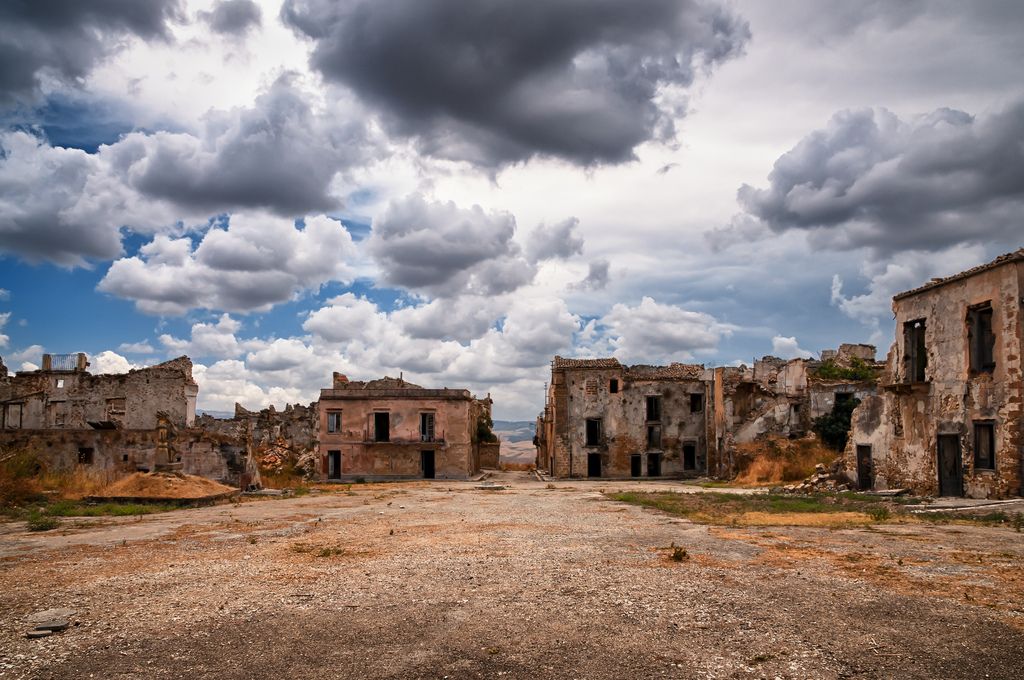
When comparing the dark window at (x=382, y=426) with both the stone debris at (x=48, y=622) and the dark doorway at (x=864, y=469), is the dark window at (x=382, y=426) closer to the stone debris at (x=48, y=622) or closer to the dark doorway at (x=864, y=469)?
the dark doorway at (x=864, y=469)

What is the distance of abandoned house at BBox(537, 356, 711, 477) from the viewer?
46.6m

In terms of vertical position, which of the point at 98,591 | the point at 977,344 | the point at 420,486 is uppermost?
the point at 977,344

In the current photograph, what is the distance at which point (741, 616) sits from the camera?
26.3ft

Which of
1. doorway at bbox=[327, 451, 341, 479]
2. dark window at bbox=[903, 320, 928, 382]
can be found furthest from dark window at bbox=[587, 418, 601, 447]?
dark window at bbox=[903, 320, 928, 382]

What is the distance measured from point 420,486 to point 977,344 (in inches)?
1026

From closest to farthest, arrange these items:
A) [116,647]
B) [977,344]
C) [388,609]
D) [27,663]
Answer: [27,663] → [116,647] → [388,609] → [977,344]

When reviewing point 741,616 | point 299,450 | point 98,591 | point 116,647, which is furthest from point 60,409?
point 741,616

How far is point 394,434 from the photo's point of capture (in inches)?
1768

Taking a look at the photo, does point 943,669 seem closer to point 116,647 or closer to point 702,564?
point 702,564

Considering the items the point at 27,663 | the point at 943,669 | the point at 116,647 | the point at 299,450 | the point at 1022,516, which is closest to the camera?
the point at 943,669

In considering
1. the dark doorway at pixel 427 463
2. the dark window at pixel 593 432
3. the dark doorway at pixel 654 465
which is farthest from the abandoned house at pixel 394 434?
the dark doorway at pixel 654 465

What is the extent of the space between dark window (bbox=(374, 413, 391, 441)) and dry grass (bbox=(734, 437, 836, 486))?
69.1ft

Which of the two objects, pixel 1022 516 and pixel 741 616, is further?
pixel 1022 516

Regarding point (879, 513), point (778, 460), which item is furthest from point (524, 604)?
point (778, 460)
